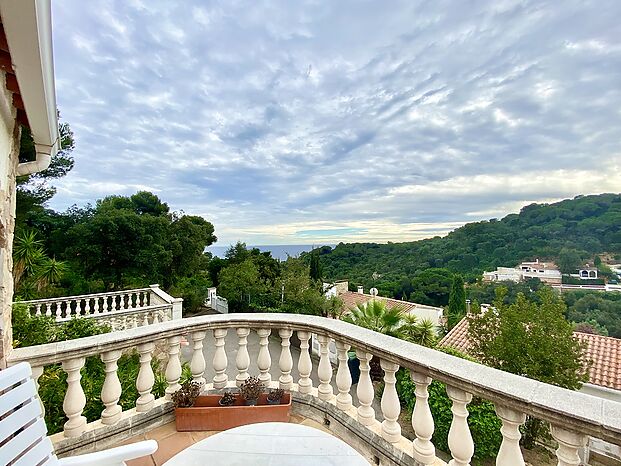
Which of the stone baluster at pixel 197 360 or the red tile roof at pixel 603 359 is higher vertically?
the stone baluster at pixel 197 360

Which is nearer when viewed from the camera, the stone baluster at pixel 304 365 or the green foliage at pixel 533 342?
the stone baluster at pixel 304 365

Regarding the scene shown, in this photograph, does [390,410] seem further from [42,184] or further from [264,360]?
[42,184]

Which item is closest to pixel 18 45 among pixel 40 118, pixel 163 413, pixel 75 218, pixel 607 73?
pixel 40 118

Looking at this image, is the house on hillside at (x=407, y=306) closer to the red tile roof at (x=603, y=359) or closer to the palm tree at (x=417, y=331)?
the red tile roof at (x=603, y=359)

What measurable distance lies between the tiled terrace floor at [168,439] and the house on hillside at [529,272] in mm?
19615

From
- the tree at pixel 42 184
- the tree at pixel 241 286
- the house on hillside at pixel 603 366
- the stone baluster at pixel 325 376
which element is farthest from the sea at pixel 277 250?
the stone baluster at pixel 325 376

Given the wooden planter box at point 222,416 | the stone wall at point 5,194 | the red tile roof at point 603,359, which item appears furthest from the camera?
the red tile roof at point 603,359

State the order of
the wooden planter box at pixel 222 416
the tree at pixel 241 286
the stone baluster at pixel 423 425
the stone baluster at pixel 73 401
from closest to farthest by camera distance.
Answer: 1. the stone baluster at pixel 423 425
2. the stone baluster at pixel 73 401
3. the wooden planter box at pixel 222 416
4. the tree at pixel 241 286

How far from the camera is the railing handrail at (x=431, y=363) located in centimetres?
100

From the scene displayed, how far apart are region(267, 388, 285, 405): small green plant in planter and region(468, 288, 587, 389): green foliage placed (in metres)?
7.51

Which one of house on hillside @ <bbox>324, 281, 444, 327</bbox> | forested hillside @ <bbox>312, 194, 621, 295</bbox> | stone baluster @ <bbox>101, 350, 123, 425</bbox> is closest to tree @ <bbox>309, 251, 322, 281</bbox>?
house on hillside @ <bbox>324, 281, 444, 327</bbox>

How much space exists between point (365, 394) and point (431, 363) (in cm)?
58

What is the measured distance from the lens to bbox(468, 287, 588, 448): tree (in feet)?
22.8

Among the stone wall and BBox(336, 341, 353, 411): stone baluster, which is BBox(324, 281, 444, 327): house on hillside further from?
the stone wall
